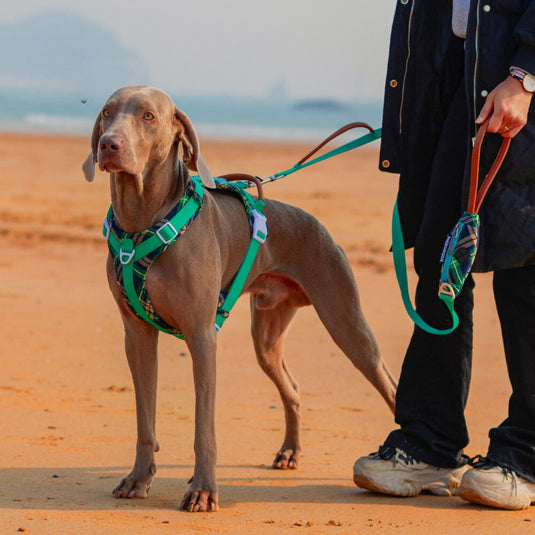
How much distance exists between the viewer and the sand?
139 inches

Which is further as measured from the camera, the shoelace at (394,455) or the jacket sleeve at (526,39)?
the shoelace at (394,455)

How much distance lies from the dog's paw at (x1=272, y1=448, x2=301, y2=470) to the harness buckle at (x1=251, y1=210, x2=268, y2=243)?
42.4 inches

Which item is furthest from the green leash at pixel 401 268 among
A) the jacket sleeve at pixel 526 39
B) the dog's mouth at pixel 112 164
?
the dog's mouth at pixel 112 164

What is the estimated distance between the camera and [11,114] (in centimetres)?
5031

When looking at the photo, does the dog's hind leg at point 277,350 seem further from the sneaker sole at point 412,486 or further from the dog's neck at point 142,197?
the dog's neck at point 142,197

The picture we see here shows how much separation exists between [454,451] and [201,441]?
42.7 inches

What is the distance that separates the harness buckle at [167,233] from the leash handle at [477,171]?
1.13 m

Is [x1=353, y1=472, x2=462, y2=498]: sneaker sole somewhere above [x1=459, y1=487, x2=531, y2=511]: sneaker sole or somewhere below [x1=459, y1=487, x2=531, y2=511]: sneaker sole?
below

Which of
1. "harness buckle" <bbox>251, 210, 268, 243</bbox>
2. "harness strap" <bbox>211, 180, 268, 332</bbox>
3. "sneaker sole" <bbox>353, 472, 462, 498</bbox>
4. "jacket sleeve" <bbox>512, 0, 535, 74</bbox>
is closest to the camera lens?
"jacket sleeve" <bbox>512, 0, 535, 74</bbox>

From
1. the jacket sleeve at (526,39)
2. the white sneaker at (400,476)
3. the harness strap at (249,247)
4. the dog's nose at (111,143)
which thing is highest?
the jacket sleeve at (526,39)

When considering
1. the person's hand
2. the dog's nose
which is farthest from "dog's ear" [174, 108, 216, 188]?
the person's hand

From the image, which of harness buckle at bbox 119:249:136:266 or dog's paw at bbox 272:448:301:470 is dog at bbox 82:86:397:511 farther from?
dog's paw at bbox 272:448:301:470

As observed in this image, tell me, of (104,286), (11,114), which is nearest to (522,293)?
(104,286)

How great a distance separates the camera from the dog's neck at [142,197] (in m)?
3.69
